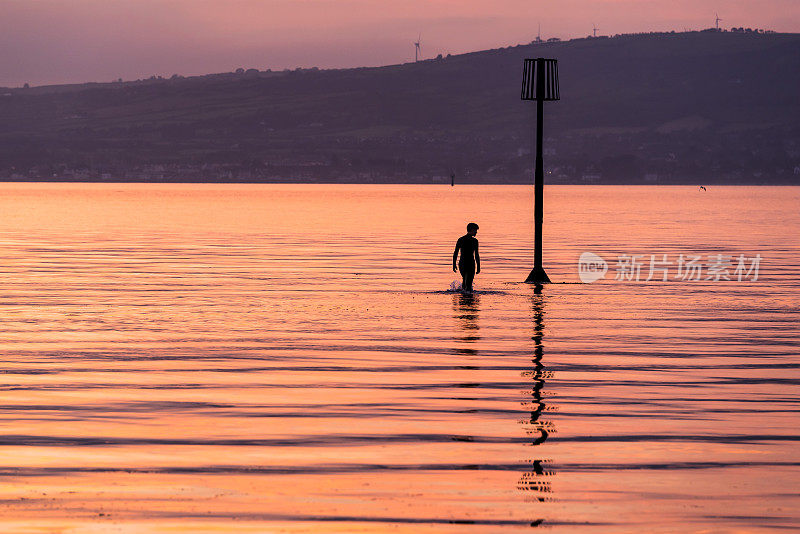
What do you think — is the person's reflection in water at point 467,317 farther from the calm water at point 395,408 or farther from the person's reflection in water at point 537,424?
the person's reflection in water at point 537,424

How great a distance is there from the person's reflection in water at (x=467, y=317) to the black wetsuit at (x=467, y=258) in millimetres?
388

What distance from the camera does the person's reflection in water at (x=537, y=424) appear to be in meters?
12.4

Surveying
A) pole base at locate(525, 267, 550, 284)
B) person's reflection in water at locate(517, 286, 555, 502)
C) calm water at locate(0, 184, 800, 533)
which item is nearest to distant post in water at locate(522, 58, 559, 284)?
pole base at locate(525, 267, 550, 284)

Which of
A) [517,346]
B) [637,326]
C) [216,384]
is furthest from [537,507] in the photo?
[637,326]

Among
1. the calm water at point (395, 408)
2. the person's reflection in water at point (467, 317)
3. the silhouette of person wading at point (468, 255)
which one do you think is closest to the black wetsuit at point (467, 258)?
the silhouette of person wading at point (468, 255)

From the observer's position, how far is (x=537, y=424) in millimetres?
15734

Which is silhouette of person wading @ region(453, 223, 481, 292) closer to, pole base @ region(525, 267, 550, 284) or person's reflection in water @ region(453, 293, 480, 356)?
person's reflection in water @ region(453, 293, 480, 356)

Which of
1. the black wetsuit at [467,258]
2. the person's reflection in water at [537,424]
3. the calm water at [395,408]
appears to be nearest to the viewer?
the calm water at [395,408]

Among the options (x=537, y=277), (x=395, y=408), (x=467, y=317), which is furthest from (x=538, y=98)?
(x=395, y=408)

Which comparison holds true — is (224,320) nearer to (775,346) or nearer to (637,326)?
(637,326)

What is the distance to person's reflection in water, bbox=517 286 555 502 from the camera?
1235 cm

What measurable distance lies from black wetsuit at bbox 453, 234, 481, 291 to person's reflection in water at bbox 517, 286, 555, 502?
24.3 ft

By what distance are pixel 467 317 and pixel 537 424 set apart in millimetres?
14173

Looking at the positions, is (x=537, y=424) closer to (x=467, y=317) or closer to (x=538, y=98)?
(x=467, y=317)
